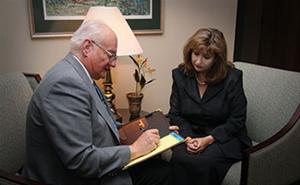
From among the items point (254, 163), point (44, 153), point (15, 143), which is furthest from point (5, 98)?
point (254, 163)

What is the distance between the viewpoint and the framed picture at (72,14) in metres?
2.08

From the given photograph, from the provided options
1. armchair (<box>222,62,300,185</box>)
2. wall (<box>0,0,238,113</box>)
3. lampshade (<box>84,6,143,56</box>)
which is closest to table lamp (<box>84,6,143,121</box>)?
lampshade (<box>84,6,143,56</box>)

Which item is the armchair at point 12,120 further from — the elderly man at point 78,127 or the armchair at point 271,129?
the armchair at point 271,129

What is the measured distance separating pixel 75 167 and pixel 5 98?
632mm

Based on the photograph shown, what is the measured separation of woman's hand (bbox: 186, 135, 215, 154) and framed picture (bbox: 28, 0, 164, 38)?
0.98 meters

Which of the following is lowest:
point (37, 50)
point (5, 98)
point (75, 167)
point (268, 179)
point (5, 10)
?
point (268, 179)

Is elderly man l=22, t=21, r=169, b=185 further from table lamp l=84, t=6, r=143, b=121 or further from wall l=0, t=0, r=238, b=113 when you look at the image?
wall l=0, t=0, r=238, b=113

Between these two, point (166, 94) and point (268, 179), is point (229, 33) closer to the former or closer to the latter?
point (166, 94)

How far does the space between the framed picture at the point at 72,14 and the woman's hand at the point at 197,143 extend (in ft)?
3.22

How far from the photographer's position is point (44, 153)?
3.91 feet

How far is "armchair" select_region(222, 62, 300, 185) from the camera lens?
1.48 meters

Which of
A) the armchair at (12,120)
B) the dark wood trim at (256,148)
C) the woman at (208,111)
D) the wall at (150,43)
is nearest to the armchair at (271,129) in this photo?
the dark wood trim at (256,148)

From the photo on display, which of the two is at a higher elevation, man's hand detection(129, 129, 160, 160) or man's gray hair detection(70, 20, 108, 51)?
man's gray hair detection(70, 20, 108, 51)

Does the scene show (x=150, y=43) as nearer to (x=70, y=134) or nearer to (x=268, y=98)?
(x=268, y=98)
